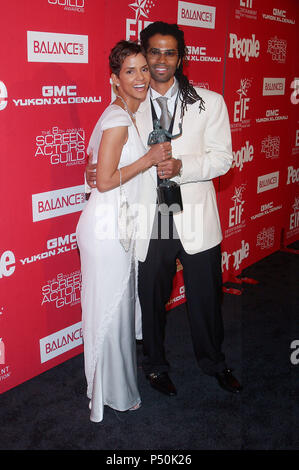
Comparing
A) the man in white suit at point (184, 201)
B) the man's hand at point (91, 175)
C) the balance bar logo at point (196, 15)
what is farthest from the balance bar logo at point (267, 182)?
the man's hand at point (91, 175)

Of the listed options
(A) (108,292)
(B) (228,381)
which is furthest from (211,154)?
(B) (228,381)

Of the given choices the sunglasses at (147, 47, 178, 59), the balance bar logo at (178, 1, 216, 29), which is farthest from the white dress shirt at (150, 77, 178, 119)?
the balance bar logo at (178, 1, 216, 29)

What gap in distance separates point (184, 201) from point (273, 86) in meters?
2.73

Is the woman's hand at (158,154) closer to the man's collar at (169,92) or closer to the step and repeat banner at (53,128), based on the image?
the man's collar at (169,92)

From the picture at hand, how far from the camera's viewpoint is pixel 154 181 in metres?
2.58

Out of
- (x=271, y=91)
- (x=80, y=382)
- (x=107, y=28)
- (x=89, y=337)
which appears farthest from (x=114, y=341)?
(x=271, y=91)

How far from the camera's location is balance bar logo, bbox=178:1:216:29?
11.6 ft

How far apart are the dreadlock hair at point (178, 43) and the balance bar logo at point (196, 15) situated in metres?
1.04

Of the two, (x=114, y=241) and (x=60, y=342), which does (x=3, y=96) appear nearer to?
(x=114, y=241)

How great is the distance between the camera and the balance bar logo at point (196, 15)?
11.6 ft

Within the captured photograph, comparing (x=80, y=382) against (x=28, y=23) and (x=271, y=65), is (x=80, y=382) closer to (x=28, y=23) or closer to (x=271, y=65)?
(x=28, y=23)

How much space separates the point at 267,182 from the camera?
16.6 ft

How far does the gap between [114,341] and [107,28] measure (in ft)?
5.77
